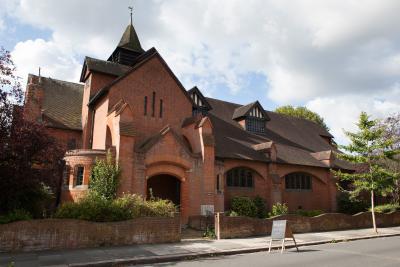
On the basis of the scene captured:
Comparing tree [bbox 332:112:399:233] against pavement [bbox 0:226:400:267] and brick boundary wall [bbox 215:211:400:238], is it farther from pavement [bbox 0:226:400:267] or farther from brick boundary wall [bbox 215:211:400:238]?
pavement [bbox 0:226:400:267]

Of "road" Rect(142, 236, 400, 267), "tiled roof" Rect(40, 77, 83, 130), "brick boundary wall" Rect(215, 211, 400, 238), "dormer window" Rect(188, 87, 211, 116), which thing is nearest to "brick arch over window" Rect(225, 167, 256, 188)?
"dormer window" Rect(188, 87, 211, 116)

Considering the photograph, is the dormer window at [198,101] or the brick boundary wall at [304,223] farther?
the dormer window at [198,101]

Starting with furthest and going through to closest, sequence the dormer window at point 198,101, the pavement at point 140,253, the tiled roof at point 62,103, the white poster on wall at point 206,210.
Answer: the dormer window at point 198,101 < the tiled roof at point 62,103 < the white poster on wall at point 206,210 < the pavement at point 140,253

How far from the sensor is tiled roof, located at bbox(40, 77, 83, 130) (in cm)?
2689

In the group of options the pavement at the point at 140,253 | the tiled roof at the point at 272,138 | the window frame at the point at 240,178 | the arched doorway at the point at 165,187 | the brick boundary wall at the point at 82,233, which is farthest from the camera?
the tiled roof at the point at 272,138

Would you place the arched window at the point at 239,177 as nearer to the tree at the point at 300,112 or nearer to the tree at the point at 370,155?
the tree at the point at 370,155

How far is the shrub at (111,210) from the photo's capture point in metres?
15.5

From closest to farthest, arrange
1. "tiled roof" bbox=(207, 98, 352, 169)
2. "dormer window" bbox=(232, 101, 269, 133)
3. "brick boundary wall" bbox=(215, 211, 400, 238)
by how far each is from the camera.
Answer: "brick boundary wall" bbox=(215, 211, 400, 238) → "tiled roof" bbox=(207, 98, 352, 169) → "dormer window" bbox=(232, 101, 269, 133)

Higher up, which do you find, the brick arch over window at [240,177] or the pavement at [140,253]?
the brick arch over window at [240,177]

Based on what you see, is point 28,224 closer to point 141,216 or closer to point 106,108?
point 141,216

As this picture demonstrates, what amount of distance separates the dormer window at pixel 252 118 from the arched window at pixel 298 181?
17.9 feet

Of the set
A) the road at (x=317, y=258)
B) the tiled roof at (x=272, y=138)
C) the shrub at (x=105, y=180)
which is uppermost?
the tiled roof at (x=272, y=138)

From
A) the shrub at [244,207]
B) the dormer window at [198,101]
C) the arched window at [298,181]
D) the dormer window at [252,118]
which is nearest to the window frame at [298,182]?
the arched window at [298,181]

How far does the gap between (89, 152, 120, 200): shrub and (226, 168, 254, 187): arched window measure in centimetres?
1070
